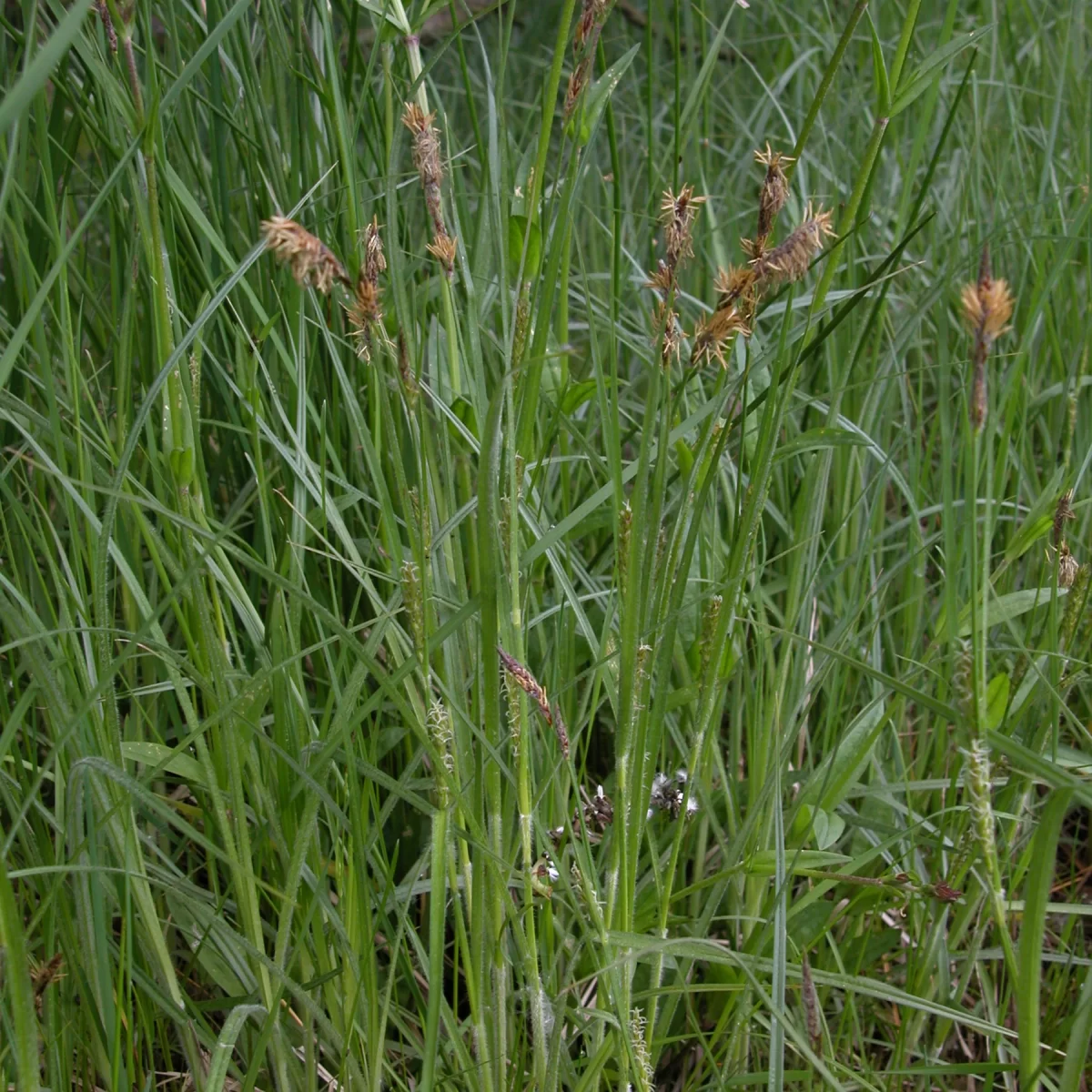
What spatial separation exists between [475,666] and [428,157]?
34cm

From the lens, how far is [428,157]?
28.6 inches

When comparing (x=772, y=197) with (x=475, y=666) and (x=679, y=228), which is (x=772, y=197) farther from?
(x=475, y=666)

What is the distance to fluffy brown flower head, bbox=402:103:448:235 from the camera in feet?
2.37

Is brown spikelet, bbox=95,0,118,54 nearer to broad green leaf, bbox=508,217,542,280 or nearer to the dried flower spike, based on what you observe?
broad green leaf, bbox=508,217,542,280

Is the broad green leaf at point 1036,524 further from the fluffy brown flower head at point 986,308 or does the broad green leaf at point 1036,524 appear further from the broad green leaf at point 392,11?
the broad green leaf at point 392,11

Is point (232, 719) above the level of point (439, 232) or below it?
below

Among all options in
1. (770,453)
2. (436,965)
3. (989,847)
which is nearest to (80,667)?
(436,965)

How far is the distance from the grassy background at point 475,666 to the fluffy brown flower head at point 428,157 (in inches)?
1.5

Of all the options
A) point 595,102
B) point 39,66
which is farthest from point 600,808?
point 39,66

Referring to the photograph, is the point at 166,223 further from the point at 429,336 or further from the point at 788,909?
the point at 788,909

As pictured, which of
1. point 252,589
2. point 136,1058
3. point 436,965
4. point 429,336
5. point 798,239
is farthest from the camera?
point 252,589

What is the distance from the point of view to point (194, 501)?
0.87m

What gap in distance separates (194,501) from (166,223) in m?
0.31

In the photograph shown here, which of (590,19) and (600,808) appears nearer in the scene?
(590,19)
